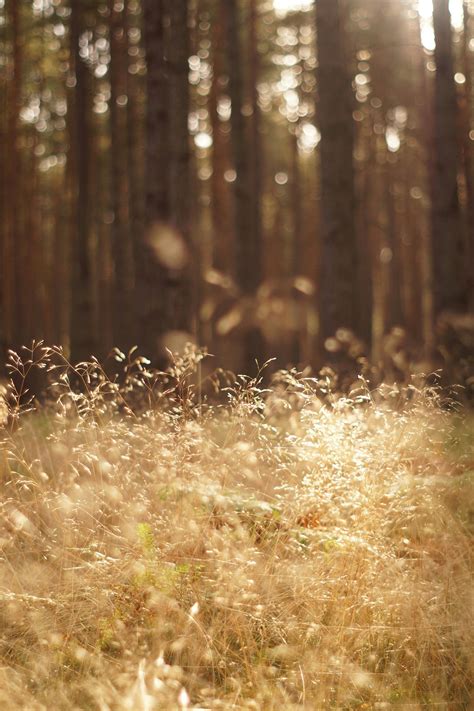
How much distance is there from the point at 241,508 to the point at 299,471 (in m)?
0.39

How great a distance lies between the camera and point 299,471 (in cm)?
379

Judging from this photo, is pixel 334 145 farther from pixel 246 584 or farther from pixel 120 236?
pixel 120 236

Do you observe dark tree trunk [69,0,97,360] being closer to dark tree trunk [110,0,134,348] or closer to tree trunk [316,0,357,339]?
dark tree trunk [110,0,134,348]

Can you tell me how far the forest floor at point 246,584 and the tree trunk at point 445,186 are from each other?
19.3 feet

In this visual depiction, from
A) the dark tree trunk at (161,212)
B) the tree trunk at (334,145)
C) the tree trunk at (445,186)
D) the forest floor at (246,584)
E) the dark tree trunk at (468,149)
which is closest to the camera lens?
the forest floor at (246,584)

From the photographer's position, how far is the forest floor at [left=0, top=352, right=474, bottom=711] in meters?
2.72

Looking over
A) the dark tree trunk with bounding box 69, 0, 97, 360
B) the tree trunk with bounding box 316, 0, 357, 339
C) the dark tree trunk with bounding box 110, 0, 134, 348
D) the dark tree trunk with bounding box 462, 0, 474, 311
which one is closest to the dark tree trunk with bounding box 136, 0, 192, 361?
the tree trunk with bounding box 316, 0, 357, 339

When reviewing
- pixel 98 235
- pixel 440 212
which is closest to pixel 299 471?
pixel 440 212

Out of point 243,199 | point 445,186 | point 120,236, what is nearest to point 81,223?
point 243,199

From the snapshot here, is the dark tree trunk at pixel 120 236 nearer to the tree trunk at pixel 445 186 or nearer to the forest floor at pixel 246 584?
the tree trunk at pixel 445 186

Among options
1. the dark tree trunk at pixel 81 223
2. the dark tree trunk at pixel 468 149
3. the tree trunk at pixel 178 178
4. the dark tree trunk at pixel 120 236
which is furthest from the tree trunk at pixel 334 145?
the dark tree trunk at pixel 120 236

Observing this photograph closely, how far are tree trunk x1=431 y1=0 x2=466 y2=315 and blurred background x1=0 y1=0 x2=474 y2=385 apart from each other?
0.02m

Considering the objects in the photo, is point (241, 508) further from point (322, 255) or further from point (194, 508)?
point (322, 255)

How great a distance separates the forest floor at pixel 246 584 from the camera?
272 cm
